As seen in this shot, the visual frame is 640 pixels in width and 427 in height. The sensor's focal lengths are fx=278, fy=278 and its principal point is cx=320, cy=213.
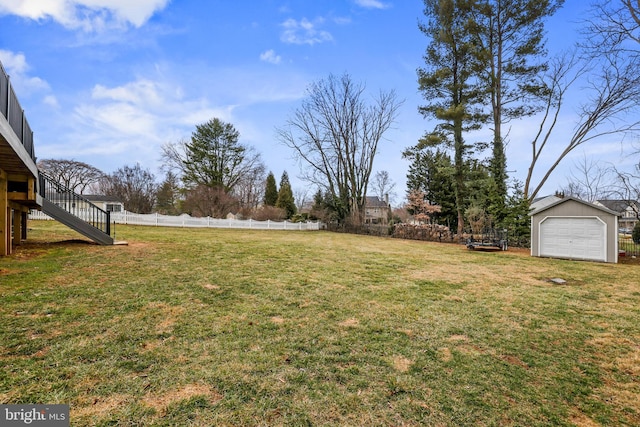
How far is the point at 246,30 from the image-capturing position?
449 inches

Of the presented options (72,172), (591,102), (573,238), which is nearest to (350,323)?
(573,238)

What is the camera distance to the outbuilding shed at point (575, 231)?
9852mm

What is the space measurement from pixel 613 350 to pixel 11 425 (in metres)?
5.59

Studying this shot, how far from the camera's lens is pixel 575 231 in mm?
10531

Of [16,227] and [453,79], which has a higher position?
[453,79]

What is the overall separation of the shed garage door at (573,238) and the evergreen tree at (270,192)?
31.2 metres

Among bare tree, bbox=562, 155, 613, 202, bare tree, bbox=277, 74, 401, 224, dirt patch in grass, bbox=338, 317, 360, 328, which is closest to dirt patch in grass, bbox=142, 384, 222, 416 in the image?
dirt patch in grass, bbox=338, 317, 360, 328

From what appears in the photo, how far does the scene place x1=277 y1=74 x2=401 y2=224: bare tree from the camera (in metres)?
22.6

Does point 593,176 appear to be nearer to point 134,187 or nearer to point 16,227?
point 16,227

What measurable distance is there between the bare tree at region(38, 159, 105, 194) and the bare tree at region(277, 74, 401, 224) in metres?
22.5

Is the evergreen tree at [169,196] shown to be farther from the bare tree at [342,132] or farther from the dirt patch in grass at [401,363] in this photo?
the dirt patch in grass at [401,363]

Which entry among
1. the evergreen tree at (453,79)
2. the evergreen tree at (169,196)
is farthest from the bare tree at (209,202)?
the evergreen tree at (453,79)

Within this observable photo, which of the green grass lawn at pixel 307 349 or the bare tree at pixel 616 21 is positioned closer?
the green grass lawn at pixel 307 349

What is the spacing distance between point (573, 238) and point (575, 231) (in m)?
0.27
